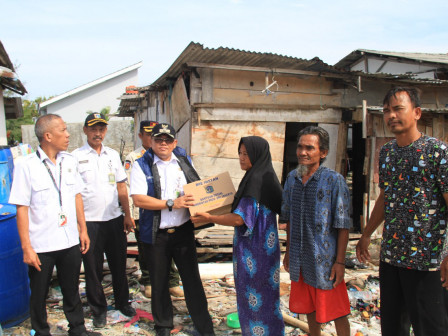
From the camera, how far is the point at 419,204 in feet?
7.52

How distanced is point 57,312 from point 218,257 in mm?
2906

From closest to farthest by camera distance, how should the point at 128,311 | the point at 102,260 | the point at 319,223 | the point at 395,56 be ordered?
the point at 319,223, the point at 102,260, the point at 128,311, the point at 395,56

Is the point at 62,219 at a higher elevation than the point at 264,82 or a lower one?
lower

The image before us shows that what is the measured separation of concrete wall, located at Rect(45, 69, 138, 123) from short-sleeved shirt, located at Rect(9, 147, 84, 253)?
78.1ft

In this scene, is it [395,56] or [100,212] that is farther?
[395,56]

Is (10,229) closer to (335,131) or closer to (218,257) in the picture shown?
(218,257)

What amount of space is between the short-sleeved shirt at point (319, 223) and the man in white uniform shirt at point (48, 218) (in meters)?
1.96

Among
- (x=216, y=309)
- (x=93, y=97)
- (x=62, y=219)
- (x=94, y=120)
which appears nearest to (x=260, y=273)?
(x=216, y=309)

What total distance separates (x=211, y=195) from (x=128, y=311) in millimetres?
1808

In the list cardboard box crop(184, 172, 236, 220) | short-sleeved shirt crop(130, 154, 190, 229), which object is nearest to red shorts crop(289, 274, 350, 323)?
cardboard box crop(184, 172, 236, 220)

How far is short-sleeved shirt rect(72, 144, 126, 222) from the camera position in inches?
147

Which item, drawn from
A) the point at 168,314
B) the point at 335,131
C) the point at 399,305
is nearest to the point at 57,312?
the point at 168,314

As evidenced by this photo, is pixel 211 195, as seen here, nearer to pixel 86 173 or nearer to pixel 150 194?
pixel 150 194

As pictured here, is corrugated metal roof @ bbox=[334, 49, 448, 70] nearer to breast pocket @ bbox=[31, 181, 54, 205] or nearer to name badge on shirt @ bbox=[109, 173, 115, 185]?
name badge on shirt @ bbox=[109, 173, 115, 185]
